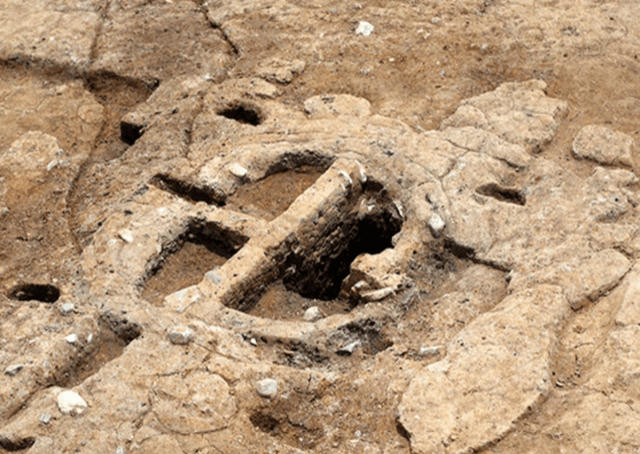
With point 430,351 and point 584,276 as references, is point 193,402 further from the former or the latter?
point 584,276

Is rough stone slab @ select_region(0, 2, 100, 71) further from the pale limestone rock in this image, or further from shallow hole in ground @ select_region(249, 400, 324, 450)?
shallow hole in ground @ select_region(249, 400, 324, 450)

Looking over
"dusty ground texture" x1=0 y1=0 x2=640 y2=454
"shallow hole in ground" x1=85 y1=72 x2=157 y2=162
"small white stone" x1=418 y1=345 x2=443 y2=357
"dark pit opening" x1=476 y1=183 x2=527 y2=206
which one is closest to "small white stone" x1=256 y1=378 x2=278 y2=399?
"dusty ground texture" x1=0 y1=0 x2=640 y2=454

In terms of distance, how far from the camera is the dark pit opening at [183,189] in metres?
4.48

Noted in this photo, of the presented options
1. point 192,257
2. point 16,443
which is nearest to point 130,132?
point 192,257

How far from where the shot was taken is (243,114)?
16.8 feet

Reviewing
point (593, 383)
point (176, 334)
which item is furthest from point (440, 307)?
point (176, 334)

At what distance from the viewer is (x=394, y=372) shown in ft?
11.7

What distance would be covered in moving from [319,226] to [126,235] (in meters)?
0.89

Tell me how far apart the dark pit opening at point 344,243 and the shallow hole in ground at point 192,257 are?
334mm

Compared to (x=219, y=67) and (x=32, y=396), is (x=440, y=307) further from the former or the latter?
(x=219, y=67)

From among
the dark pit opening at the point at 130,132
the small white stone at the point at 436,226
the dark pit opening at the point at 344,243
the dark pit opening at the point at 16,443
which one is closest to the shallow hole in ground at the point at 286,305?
the dark pit opening at the point at 344,243

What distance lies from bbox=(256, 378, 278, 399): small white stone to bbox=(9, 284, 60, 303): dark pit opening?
1117 mm

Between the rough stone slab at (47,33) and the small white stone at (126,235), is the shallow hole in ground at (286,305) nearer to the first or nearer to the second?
the small white stone at (126,235)

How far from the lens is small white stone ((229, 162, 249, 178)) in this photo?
4.51 meters
